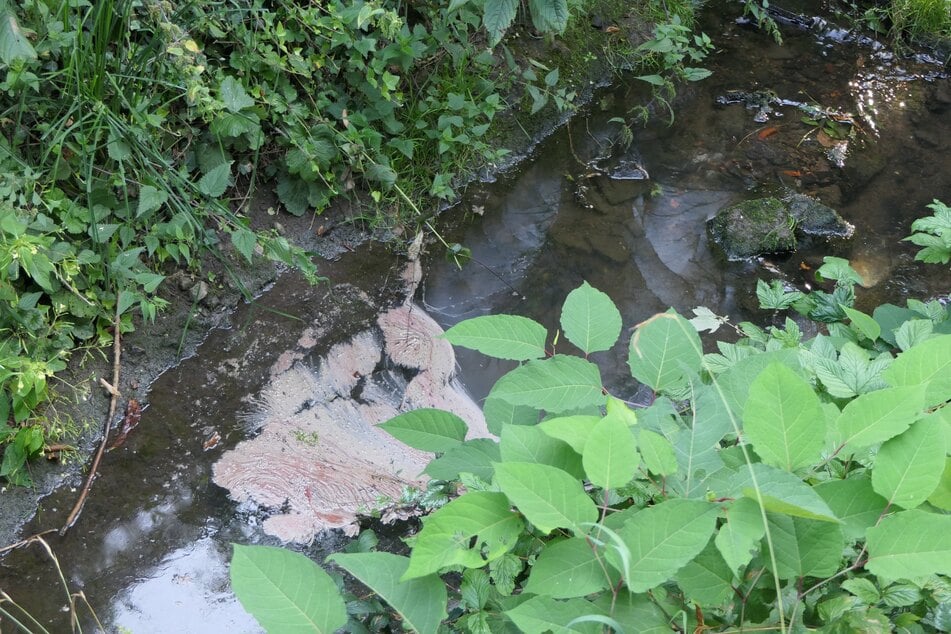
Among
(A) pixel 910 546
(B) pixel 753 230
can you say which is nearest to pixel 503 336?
(A) pixel 910 546

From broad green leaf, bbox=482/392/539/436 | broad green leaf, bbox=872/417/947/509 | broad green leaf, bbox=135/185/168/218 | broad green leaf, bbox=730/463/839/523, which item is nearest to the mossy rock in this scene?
broad green leaf, bbox=135/185/168/218

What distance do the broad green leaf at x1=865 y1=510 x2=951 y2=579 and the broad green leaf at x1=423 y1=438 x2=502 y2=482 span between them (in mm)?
567

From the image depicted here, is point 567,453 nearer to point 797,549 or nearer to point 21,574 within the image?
point 797,549

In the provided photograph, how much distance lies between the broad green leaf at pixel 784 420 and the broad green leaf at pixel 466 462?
1.42 ft

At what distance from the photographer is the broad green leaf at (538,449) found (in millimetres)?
1123

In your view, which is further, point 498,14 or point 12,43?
point 498,14

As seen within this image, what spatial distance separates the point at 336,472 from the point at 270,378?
54 cm

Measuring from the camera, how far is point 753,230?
13.6 ft

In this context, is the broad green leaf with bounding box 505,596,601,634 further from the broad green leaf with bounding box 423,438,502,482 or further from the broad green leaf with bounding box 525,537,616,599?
the broad green leaf with bounding box 423,438,502,482

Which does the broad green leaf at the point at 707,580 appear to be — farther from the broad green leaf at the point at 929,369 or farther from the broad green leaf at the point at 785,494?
the broad green leaf at the point at 929,369

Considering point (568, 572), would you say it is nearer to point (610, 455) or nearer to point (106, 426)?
point (610, 455)

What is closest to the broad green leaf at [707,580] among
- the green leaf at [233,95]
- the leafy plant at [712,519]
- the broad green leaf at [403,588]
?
the leafy plant at [712,519]

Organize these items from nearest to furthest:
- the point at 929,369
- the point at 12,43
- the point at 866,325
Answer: the point at 929,369
the point at 866,325
the point at 12,43

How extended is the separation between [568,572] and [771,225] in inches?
141
